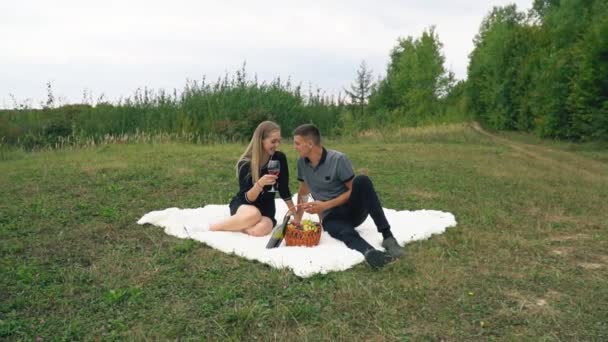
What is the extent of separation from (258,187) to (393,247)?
134 centimetres

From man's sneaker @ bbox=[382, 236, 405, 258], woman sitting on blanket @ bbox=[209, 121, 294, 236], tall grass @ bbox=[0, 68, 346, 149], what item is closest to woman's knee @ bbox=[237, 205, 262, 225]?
woman sitting on blanket @ bbox=[209, 121, 294, 236]

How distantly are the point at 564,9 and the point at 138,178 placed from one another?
88.9 ft

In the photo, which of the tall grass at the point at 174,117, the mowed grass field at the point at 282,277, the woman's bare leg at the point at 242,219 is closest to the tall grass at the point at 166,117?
the tall grass at the point at 174,117

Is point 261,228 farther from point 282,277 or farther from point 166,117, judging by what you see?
point 166,117

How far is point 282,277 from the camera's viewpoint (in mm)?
4055

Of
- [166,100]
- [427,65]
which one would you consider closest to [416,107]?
[427,65]

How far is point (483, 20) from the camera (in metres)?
33.8

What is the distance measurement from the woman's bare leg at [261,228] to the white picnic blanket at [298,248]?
2.8 inches

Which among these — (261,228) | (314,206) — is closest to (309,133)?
(314,206)

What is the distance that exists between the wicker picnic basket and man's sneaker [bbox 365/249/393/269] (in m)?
0.68

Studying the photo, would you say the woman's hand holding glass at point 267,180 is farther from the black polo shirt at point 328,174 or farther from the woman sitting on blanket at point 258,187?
the black polo shirt at point 328,174

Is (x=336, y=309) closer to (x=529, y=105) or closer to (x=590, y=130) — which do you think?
(x=590, y=130)

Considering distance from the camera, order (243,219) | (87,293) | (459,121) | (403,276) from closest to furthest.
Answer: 1. (87,293)
2. (403,276)
3. (243,219)
4. (459,121)

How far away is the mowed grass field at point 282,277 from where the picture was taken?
10.8 ft
